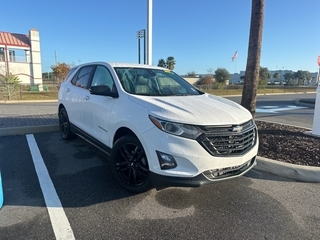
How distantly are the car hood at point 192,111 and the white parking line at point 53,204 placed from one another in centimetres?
155

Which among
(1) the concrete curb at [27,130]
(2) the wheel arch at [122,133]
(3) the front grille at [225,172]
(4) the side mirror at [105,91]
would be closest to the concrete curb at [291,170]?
(3) the front grille at [225,172]

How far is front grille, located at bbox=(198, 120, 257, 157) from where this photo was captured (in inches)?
104

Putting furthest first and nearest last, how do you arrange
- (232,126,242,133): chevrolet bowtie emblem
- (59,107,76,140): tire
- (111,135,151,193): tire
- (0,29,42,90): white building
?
(0,29,42,90): white building
(59,107,76,140): tire
(111,135,151,193): tire
(232,126,242,133): chevrolet bowtie emblem

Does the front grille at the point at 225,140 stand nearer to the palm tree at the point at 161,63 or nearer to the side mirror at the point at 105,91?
the side mirror at the point at 105,91

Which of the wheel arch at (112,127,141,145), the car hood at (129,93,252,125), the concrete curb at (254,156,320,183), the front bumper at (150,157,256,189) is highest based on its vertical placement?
the car hood at (129,93,252,125)

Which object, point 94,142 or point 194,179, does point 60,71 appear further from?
point 194,179

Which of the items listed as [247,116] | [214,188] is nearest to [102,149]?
[214,188]

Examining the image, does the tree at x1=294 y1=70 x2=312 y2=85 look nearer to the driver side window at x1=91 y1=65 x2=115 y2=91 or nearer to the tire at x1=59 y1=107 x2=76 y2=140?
the tire at x1=59 y1=107 x2=76 y2=140

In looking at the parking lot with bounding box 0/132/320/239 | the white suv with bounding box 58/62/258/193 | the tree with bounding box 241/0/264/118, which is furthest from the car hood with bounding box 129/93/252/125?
the tree with bounding box 241/0/264/118

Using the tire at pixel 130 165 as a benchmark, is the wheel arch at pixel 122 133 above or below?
above

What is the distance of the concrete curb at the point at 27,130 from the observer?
20.0 ft

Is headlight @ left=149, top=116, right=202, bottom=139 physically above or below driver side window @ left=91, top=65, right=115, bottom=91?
below

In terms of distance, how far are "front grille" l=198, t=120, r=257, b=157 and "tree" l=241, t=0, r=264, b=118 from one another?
10.2 ft

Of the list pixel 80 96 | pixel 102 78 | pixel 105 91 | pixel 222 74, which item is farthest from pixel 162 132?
pixel 222 74
